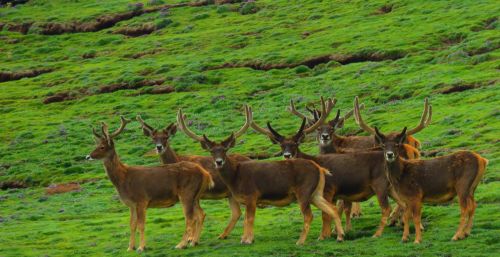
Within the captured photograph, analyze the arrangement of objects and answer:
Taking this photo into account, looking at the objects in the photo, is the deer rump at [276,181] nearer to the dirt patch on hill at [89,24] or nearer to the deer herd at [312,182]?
the deer herd at [312,182]

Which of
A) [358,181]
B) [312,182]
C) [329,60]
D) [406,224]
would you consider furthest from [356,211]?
[329,60]

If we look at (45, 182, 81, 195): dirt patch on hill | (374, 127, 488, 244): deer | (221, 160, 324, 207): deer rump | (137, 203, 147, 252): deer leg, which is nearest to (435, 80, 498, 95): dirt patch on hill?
(45, 182, 81, 195): dirt patch on hill

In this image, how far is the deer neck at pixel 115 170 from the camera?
26.7 meters

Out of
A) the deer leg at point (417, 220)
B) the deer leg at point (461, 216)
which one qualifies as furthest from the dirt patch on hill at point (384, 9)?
the deer leg at point (461, 216)

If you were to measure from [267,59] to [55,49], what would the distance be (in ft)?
104

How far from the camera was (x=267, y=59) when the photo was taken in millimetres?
79812

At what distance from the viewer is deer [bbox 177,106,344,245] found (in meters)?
25.0

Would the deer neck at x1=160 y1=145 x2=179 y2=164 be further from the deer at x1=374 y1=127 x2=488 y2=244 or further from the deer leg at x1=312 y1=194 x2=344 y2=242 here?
the deer at x1=374 y1=127 x2=488 y2=244

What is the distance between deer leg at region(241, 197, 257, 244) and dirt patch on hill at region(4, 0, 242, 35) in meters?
87.5

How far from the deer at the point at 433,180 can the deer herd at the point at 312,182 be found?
24mm

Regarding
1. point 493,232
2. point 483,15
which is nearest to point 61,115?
point 483,15

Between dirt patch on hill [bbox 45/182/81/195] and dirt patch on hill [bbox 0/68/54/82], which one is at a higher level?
dirt patch on hill [bbox 45/182/81/195]

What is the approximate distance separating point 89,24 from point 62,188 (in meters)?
66.1

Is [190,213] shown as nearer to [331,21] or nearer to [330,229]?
[330,229]
